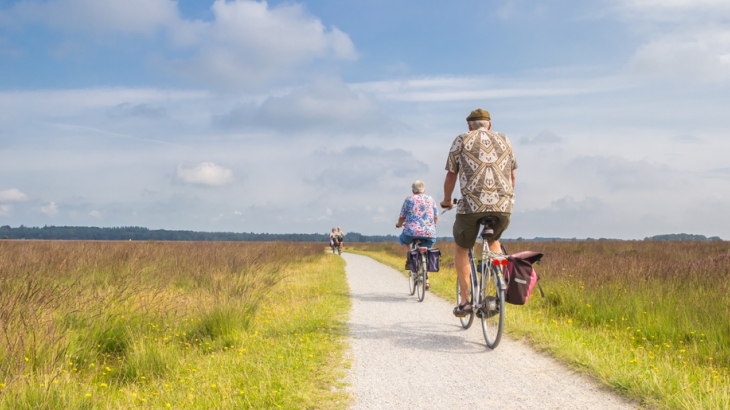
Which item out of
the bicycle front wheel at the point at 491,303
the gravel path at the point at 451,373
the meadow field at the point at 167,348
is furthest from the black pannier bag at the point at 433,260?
the bicycle front wheel at the point at 491,303

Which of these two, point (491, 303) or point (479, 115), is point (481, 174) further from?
point (491, 303)

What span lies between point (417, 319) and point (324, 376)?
314cm

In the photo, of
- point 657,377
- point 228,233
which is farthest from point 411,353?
point 228,233

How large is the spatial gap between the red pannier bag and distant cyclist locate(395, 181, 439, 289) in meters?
4.07

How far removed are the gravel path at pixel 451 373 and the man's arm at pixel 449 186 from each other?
165cm

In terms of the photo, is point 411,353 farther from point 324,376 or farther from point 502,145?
point 502,145

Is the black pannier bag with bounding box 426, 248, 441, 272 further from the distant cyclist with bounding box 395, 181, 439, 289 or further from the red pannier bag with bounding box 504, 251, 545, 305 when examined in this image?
the red pannier bag with bounding box 504, 251, 545, 305

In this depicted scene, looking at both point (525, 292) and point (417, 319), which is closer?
point (525, 292)

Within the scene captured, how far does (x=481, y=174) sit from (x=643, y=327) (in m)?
3.18

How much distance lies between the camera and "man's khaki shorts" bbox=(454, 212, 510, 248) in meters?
5.27

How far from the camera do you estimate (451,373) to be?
4625 millimetres

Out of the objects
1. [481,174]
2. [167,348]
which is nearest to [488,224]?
[481,174]

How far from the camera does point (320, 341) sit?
19.0ft

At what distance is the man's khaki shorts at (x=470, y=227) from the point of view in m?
5.27
